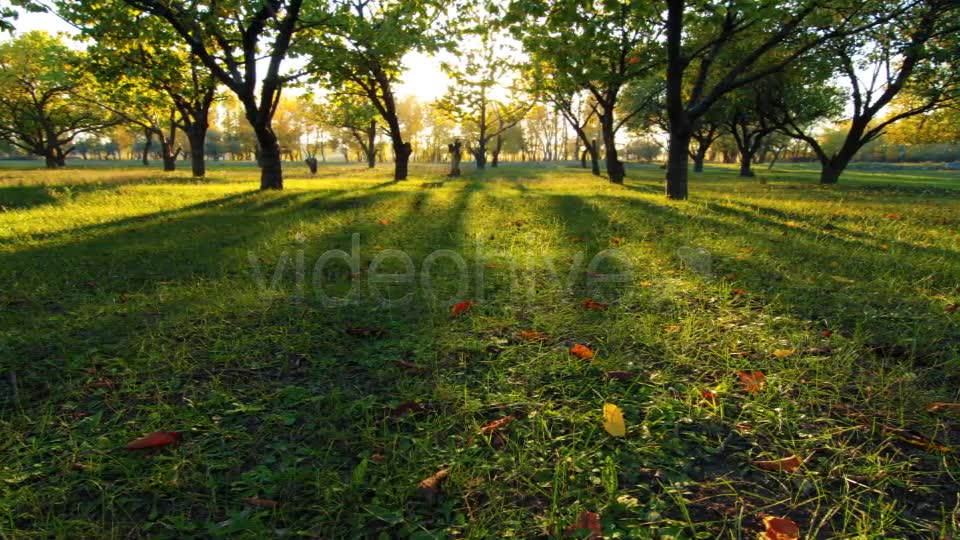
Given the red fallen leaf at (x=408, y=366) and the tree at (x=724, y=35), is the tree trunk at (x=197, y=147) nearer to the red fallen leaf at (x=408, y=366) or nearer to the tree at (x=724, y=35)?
the tree at (x=724, y=35)

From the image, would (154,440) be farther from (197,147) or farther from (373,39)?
(197,147)

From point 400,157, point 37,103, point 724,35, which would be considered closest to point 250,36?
point 400,157

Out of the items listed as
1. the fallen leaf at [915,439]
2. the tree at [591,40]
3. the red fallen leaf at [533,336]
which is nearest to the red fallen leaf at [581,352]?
the red fallen leaf at [533,336]

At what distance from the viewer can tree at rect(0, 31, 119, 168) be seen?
89.4 ft

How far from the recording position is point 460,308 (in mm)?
3436

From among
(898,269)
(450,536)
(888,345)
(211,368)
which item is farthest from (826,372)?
(211,368)

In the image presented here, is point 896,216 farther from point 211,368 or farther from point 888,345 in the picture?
point 211,368

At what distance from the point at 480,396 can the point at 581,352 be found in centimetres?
75

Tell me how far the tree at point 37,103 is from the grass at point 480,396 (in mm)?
28516

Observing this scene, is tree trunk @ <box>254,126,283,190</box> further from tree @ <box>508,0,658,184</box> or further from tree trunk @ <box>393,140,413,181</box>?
tree @ <box>508,0,658,184</box>

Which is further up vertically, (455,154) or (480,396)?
(455,154)

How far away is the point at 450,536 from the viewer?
1.45 metres

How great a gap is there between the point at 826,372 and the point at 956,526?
1.02 meters

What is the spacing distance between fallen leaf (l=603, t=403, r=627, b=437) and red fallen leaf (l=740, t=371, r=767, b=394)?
0.75 m
